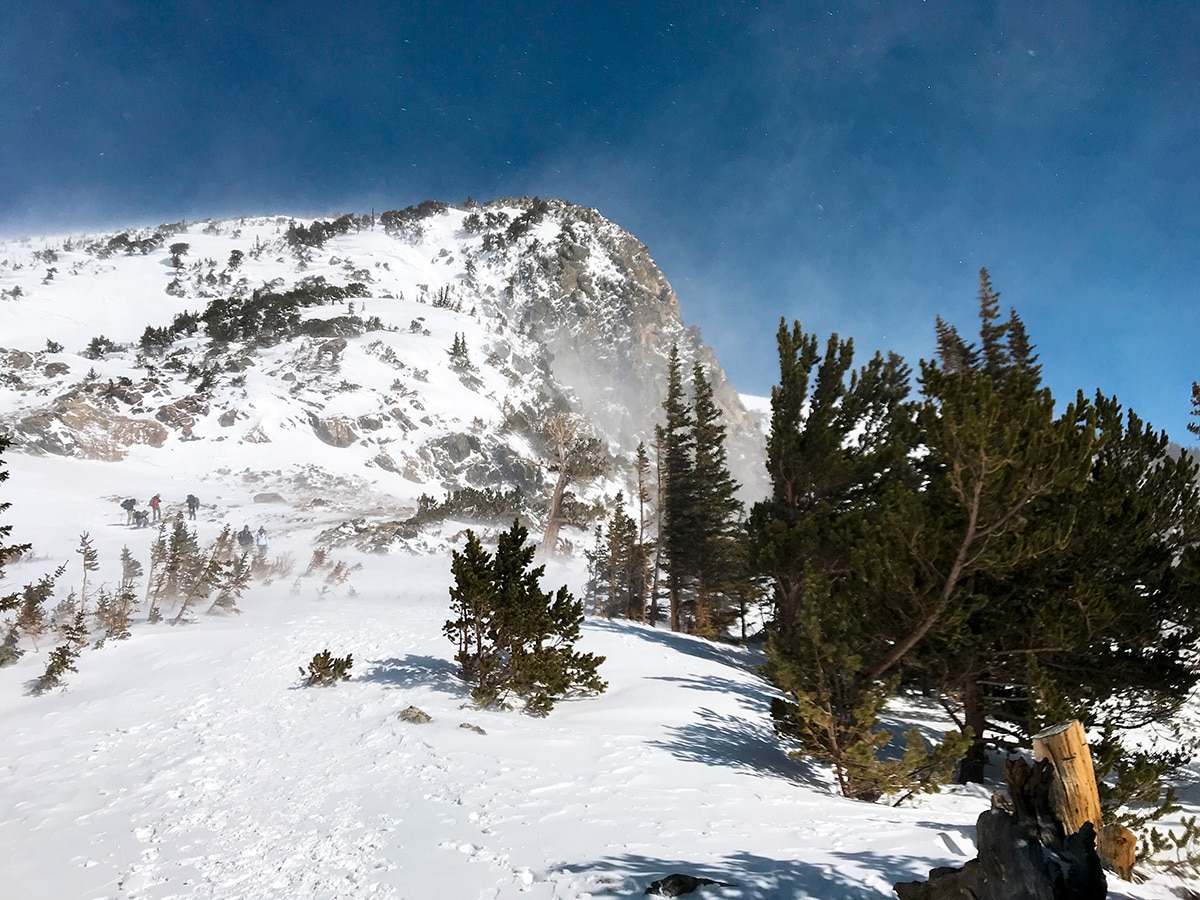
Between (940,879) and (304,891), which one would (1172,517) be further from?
(304,891)

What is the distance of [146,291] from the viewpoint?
94.3 meters

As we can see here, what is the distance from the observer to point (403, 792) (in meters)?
6.56

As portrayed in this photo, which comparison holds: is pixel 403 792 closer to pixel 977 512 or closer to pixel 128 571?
pixel 977 512

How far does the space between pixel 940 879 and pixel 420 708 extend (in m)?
8.39

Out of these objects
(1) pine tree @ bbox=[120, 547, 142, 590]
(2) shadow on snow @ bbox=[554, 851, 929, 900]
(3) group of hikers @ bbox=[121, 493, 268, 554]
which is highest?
(3) group of hikers @ bbox=[121, 493, 268, 554]

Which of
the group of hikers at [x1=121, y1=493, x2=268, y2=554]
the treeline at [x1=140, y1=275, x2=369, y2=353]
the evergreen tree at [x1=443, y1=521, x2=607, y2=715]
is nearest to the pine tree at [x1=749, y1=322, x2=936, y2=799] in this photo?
the evergreen tree at [x1=443, y1=521, x2=607, y2=715]

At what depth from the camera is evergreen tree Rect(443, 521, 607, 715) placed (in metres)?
10.0

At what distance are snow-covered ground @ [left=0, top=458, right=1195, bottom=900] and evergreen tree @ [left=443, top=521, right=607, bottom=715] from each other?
0.54 meters

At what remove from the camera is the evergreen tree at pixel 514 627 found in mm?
10016

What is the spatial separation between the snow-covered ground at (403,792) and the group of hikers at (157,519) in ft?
46.5

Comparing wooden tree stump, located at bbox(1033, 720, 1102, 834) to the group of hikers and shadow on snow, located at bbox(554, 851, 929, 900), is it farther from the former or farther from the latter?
the group of hikers

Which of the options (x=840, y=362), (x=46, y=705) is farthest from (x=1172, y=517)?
(x=46, y=705)

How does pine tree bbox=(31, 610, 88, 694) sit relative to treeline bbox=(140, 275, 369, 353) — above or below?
below

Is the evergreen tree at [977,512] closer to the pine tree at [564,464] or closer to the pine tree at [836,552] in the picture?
the pine tree at [836,552]
